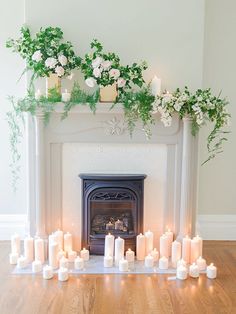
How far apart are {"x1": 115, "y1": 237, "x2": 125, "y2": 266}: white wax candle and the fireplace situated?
184 mm

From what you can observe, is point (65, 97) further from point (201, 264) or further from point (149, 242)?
point (201, 264)

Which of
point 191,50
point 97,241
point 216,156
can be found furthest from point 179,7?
point 97,241

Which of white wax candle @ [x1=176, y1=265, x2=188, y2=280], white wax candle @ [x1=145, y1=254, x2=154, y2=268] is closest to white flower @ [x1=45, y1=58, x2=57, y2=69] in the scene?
white wax candle @ [x1=145, y1=254, x2=154, y2=268]

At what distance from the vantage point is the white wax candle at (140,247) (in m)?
3.36

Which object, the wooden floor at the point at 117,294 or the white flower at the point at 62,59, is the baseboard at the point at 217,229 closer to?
the wooden floor at the point at 117,294

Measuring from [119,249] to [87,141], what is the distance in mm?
995

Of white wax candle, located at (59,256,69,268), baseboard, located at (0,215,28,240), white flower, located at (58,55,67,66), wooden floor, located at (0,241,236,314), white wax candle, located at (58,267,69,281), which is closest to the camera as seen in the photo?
wooden floor, located at (0,241,236,314)

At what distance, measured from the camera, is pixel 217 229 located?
402 centimetres

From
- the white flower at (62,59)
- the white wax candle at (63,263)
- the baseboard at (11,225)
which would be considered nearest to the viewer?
the white wax candle at (63,263)

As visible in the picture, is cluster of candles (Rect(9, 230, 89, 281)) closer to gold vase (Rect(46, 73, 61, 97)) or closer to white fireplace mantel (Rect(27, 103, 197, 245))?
white fireplace mantel (Rect(27, 103, 197, 245))

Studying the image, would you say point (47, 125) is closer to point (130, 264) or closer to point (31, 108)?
point (31, 108)

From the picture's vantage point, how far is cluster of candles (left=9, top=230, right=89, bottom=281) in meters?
3.11

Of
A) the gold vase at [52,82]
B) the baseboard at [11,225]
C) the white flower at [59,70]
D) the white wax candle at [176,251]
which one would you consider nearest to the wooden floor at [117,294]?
the white wax candle at [176,251]

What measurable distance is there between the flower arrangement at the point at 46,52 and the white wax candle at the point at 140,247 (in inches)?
62.4
